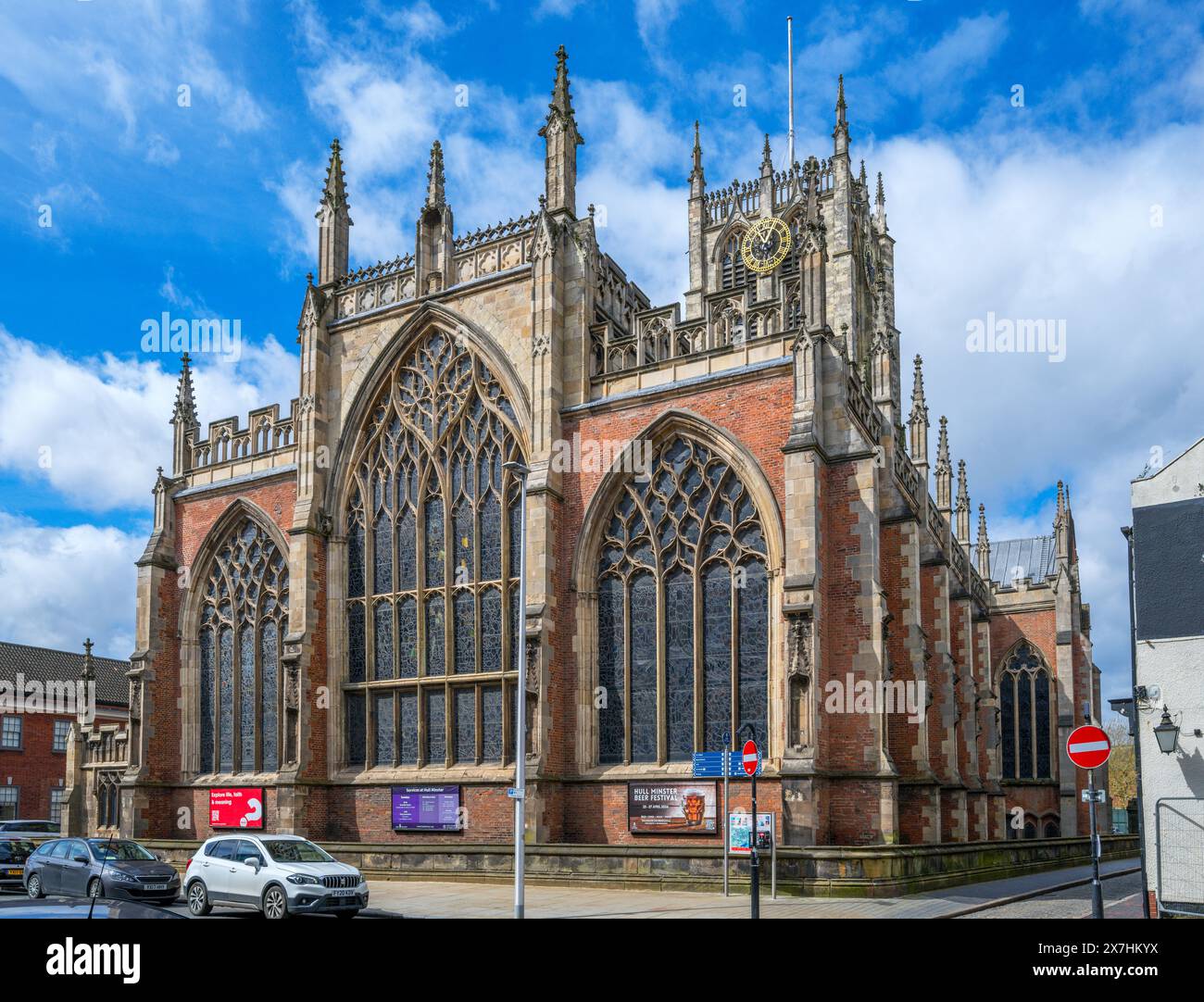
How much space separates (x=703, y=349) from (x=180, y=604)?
1891 cm

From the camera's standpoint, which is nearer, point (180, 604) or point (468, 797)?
point (468, 797)

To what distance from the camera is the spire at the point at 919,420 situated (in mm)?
46094

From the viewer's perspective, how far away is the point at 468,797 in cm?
2803

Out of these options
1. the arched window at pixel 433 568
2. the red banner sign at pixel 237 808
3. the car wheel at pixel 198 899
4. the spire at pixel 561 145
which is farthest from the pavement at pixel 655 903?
the spire at pixel 561 145

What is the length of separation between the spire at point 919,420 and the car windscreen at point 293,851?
3179 centimetres

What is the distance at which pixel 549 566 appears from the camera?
27219 mm

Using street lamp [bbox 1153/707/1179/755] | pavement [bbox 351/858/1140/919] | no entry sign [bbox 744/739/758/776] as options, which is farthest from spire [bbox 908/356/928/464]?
street lamp [bbox 1153/707/1179/755]

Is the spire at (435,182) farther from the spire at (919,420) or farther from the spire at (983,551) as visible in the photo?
the spire at (983,551)

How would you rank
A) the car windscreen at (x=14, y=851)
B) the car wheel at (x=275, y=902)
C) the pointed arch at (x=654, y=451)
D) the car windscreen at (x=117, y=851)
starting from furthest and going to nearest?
1. the pointed arch at (x=654, y=451)
2. the car windscreen at (x=14, y=851)
3. the car windscreen at (x=117, y=851)
4. the car wheel at (x=275, y=902)

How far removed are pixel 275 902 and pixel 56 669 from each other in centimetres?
5101

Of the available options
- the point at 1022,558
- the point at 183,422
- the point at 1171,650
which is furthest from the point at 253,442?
the point at 1022,558

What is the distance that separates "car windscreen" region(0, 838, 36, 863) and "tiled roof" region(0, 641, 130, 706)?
38.6m
